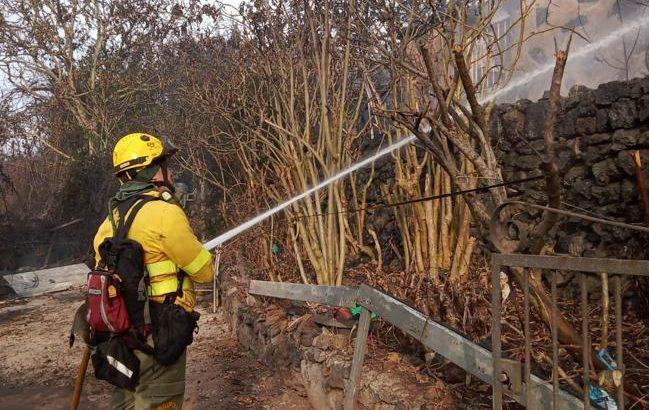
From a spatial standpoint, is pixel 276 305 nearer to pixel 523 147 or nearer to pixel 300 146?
pixel 300 146

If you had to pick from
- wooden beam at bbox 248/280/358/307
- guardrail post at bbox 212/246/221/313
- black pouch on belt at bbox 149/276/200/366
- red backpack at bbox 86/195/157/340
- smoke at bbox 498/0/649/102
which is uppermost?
smoke at bbox 498/0/649/102

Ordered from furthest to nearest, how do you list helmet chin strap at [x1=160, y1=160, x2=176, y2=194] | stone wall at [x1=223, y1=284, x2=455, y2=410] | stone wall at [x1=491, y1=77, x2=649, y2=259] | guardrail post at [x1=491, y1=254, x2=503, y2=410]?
stone wall at [x1=491, y1=77, x2=649, y2=259], stone wall at [x1=223, y1=284, x2=455, y2=410], helmet chin strap at [x1=160, y1=160, x2=176, y2=194], guardrail post at [x1=491, y1=254, x2=503, y2=410]

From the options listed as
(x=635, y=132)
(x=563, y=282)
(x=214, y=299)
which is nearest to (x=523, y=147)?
(x=635, y=132)

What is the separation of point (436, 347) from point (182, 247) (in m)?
1.53

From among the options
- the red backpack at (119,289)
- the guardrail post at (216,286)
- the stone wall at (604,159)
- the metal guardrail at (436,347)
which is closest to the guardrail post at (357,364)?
the metal guardrail at (436,347)

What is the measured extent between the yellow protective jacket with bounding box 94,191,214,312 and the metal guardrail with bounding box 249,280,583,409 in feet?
3.97

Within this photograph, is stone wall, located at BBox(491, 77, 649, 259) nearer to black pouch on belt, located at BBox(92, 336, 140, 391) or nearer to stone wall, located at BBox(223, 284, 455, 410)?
stone wall, located at BBox(223, 284, 455, 410)

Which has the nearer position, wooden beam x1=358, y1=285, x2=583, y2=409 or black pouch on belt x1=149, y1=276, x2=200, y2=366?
wooden beam x1=358, y1=285, x2=583, y2=409

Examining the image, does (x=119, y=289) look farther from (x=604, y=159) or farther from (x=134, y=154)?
(x=604, y=159)

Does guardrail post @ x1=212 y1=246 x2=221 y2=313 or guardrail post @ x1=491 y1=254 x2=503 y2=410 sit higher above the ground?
guardrail post @ x1=491 y1=254 x2=503 y2=410

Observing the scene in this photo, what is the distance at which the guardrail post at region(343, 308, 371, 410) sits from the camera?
366 cm

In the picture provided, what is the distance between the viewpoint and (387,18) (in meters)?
5.06

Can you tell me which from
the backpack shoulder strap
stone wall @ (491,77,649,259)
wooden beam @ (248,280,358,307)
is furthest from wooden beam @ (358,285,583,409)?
stone wall @ (491,77,649,259)

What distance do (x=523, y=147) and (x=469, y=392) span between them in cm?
330
